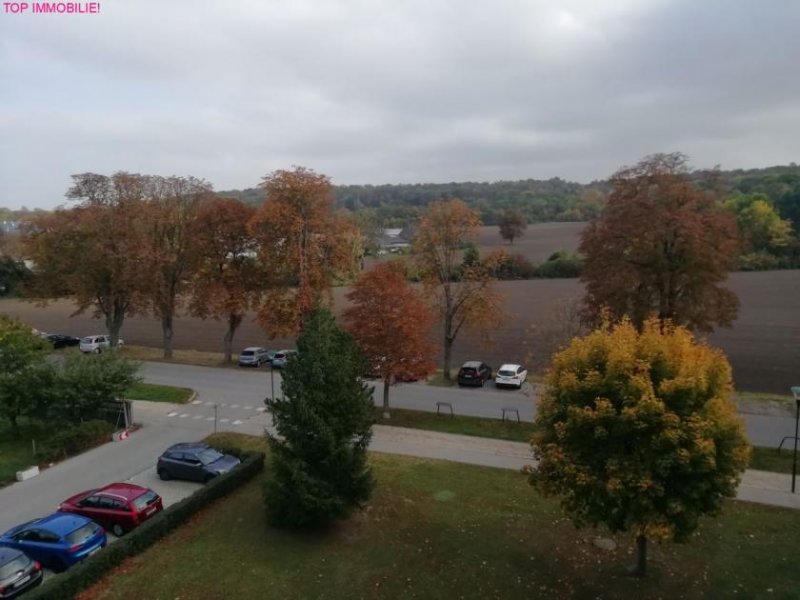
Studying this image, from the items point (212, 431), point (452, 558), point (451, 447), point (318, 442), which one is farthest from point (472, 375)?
point (452, 558)

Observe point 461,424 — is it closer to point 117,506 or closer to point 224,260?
point 117,506

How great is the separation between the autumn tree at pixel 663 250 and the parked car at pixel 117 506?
58.4 ft

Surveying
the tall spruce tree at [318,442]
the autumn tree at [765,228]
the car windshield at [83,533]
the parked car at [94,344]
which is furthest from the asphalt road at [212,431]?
the autumn tree at [765,228]

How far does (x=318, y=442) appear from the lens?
52.0 feet

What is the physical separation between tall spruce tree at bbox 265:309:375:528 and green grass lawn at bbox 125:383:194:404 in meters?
14.9

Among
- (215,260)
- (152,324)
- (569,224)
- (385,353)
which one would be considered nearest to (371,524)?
(385,353)

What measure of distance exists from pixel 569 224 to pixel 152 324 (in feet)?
353

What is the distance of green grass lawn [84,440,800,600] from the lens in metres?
13.6

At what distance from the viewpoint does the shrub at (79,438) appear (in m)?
22.5

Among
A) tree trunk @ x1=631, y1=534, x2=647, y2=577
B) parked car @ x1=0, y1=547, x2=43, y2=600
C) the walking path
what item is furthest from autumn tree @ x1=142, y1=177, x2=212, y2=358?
tree trunk @ x1=631, y1=534, x2=647, y2=577

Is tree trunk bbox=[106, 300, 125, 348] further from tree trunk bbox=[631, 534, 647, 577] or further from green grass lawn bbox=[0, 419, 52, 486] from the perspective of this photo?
tree trunk bbox=[631, 534, 647, 577]

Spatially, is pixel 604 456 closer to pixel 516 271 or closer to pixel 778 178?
pixel 516 271

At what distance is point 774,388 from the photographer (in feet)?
101

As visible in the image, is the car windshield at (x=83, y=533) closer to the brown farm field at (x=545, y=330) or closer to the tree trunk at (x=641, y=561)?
the tree trunk at (x=641, y=561)
